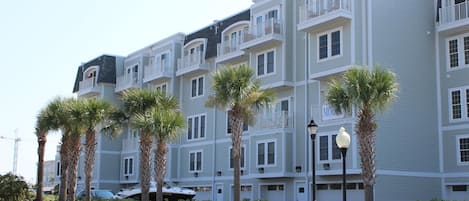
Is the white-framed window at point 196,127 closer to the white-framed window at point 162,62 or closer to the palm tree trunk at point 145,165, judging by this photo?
the white-framed window at point 162,62

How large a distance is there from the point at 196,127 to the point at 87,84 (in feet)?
51.6

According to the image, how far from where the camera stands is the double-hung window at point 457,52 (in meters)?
33.7

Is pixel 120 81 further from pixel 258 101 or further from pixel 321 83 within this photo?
pixel 258 101

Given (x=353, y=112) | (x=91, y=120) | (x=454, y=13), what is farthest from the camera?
(x=91, y=120)

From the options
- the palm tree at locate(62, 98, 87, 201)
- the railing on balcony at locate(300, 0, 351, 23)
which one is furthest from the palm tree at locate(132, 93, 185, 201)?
the railing on balcony at locate(300, 0, 351, 23)

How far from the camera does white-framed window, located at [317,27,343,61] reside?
113 feet

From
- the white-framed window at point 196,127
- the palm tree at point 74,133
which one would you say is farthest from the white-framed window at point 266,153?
the palm tree at point 74,133

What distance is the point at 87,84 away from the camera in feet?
196

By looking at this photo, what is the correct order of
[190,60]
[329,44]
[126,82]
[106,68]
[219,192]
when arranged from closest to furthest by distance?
[329,44] → [219,192] → [190,60] → [126,82] → [106,68]

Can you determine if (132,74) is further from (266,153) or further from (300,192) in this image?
(300,192)

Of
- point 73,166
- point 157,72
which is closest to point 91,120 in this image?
point 73,166

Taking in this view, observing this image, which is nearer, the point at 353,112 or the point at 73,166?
the point at 353,112

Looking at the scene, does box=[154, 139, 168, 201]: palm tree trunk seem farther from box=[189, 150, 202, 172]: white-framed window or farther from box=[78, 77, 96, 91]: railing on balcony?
box=[78, 77, 96, 91]: railing on balcony

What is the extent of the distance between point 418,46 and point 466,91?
11.3 feet
